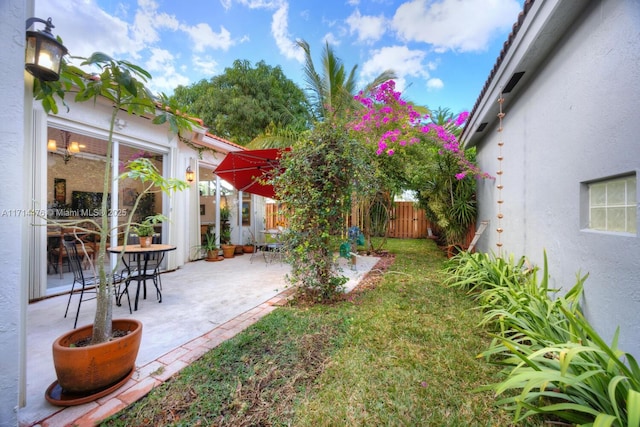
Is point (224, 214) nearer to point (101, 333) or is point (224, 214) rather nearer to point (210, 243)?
point (210, 243)

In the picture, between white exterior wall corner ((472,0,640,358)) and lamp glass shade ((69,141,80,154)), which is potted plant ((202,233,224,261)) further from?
white exterior wall corner ((472,0,640,358))

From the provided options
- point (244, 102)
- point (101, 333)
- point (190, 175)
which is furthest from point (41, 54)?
point (244, 102)

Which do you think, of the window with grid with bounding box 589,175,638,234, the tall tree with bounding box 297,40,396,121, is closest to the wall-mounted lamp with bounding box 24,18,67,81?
the window with grid with bounding box 589,175,638,234

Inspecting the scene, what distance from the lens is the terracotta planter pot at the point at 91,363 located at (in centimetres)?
180

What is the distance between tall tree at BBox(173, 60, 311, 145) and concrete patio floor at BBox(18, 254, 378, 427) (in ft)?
30.9

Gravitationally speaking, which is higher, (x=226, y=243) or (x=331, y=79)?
(x=331, y=79)

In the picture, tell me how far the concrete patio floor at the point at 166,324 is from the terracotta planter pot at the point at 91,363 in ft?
0.35

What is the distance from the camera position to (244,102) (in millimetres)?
12695

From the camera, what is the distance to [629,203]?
6.35 feet

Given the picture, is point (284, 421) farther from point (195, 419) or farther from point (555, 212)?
point (555, 212)

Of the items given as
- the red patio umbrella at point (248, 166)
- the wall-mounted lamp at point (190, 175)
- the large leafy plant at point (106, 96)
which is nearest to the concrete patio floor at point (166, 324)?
the large leafy plant at point (106, 96)

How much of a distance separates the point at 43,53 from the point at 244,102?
12.1 metres

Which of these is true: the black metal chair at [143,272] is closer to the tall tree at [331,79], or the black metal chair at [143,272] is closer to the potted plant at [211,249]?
the potted plant at [211,249]

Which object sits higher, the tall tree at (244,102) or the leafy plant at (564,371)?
the tall tree at (244,102)
